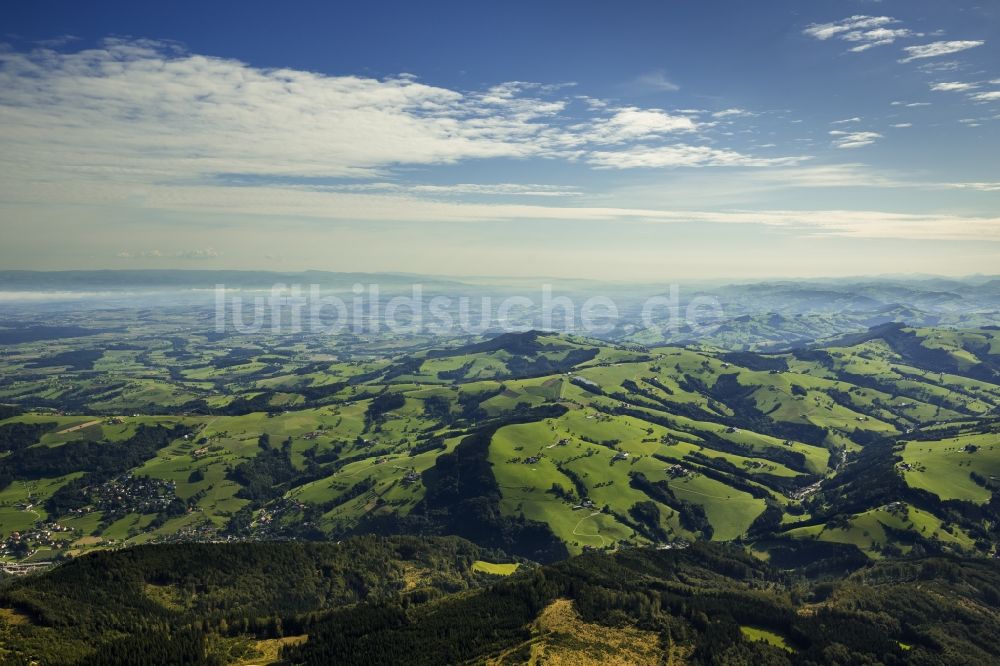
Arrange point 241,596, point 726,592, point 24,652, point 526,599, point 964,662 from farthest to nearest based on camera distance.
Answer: point 241,596
point 726,592
point 526,599
point 964,662
point 24,652

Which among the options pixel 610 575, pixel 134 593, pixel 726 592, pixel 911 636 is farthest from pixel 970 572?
pixel 134 593

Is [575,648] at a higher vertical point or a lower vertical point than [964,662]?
higher

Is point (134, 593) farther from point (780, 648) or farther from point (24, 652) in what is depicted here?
point (780, 648)

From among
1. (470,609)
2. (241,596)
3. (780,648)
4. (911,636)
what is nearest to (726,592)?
(780,648)

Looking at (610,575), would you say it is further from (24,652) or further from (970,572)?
(24,652)

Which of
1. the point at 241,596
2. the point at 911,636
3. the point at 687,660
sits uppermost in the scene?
the point at 687,660

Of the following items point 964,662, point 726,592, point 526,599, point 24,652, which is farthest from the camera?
point 726,592

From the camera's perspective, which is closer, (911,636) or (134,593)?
(911,636)

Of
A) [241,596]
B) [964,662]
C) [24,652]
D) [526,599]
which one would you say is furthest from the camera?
[241,596]

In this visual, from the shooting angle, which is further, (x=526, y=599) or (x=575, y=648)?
(x=526, y=599)
